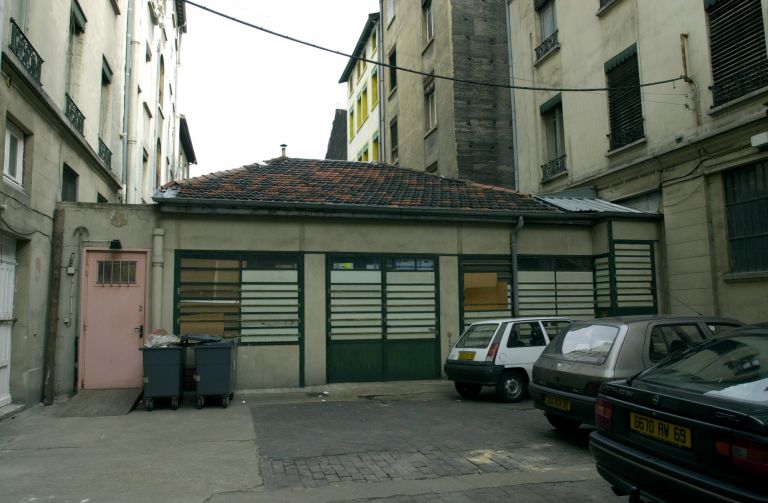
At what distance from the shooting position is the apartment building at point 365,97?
1133 inches

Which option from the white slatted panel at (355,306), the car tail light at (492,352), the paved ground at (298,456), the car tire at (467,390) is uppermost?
the white slatted panel at (355,306)

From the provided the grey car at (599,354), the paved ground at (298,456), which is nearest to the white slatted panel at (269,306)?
the paved ground at (298,456)

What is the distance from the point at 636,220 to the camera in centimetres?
1310

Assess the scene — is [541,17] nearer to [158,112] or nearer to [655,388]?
[158,112]

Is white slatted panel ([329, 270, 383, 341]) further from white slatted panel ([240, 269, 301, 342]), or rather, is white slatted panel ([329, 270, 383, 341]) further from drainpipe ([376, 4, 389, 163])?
drainpipe ([376, 4, 389, 163])

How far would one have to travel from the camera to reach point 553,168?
1725 cm

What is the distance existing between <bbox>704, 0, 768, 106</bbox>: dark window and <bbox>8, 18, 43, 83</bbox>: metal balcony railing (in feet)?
40.9

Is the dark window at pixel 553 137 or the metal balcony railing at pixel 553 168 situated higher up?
the dark window at pixel 553 137

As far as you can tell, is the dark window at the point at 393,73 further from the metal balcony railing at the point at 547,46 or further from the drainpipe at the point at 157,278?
the drainpipe at the point at 157,278

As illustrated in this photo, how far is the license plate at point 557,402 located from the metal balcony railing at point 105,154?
11.8 metres

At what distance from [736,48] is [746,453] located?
10753mm

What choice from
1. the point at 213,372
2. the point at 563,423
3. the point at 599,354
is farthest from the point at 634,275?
the point at 213,372

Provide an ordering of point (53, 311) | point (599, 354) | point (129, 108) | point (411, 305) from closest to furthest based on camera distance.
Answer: point (599, 354)
point (53, 311)
point (411, 305)
point (129, 108)

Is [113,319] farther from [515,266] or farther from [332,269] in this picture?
[515,266]
